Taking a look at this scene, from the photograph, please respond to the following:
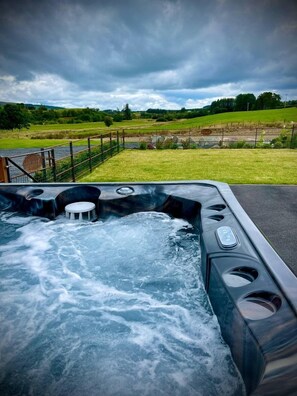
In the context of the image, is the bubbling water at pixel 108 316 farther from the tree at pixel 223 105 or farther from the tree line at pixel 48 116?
the tree at pixel 223 105

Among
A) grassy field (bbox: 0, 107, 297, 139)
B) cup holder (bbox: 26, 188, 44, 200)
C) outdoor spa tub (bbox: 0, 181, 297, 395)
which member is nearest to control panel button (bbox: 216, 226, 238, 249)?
outdoor spa tub (bbox: 0, 181, 297, 395)

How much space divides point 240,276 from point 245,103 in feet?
163

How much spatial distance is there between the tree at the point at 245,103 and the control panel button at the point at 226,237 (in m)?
48.7

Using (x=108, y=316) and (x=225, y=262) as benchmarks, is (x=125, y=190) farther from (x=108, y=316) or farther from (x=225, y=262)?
(x=225, y=262)

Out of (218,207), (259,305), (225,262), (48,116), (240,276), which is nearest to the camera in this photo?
(259,305)

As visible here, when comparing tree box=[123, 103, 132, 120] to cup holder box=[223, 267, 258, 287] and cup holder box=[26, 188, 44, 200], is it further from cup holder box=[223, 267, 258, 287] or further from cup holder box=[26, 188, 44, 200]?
cup holder box=[223, 267, 258, 287]

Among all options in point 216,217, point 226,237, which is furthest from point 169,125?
point 226,237

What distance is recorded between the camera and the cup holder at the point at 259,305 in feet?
3.56

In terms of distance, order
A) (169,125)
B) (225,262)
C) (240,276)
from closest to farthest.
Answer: (240,276)
(225,262)
(169,125)

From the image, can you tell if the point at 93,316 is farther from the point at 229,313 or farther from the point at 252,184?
the point at 252,184

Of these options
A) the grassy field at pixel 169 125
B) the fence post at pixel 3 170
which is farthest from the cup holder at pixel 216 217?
the grassy field at pixel 169 125

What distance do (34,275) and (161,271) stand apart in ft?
3.49

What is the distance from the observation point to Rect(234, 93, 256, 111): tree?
148 feet

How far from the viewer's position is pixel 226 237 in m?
1.71
